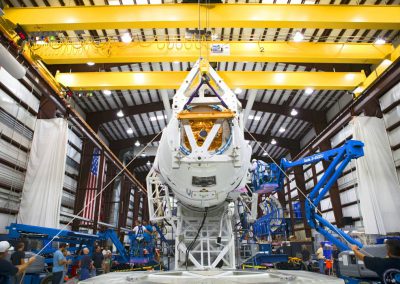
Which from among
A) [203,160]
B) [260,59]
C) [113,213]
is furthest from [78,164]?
[203,160]

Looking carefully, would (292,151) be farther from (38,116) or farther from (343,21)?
(38,116)

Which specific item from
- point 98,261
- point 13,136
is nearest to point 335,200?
point 98,261

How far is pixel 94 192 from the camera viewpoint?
19.1 meters

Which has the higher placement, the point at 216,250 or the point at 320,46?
the point at 320,46

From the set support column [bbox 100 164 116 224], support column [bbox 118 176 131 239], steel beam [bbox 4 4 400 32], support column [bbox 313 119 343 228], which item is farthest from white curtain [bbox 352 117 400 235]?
support column [bbox 118 176 131 239]

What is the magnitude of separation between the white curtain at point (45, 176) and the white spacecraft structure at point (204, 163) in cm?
751

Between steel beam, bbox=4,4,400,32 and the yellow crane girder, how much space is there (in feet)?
5.26

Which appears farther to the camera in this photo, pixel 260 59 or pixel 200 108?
pixel 260 59

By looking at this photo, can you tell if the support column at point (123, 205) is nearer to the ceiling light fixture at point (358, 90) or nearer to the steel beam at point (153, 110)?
the steel beam at point (153, 110)

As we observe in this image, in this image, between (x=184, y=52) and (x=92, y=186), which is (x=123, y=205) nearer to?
(x=92, y=186)

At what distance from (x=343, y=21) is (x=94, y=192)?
16341 mm

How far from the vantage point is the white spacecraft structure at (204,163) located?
15.0 ft

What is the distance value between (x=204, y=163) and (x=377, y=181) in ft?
34.2

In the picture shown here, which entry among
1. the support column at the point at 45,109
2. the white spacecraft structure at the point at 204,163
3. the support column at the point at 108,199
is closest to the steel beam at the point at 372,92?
the white spacecraft structure at the point at 204,163
